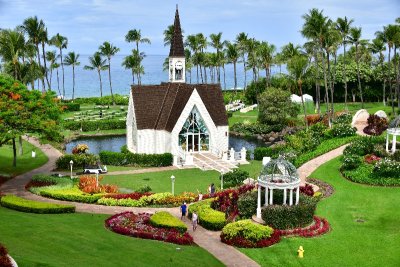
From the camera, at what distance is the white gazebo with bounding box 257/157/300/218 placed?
3366cm

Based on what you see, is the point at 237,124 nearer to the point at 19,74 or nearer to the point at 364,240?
the point at 19,74

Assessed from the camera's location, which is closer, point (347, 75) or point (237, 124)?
point (237, 124)

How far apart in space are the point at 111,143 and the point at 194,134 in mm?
18669

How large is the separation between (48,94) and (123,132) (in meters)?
36.3

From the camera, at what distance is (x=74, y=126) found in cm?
8256

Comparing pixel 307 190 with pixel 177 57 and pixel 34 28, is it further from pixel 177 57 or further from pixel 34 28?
pixel 34 28

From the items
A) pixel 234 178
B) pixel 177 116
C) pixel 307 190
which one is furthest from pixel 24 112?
pixel 307 190

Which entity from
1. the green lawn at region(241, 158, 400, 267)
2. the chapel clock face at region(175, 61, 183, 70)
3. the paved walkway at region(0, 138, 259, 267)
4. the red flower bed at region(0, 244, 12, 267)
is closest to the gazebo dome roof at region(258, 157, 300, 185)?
the green lawn at region(241, 158, 400, 267)

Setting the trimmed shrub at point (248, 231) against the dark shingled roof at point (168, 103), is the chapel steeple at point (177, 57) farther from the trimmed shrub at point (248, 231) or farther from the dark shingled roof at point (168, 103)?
the trimmed shrub at point (248, 231)

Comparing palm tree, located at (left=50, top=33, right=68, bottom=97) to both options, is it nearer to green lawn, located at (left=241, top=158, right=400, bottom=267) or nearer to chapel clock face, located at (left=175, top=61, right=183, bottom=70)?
chapel clock face, located at (left=175, top=61, right=183, bottom=70)

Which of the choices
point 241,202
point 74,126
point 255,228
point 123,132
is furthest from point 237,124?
point 255,228

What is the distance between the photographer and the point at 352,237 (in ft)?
102

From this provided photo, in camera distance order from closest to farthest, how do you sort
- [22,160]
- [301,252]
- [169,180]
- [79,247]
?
[79,247], [301,252], [169,180], [22,160]

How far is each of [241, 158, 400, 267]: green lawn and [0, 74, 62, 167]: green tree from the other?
20.8m
